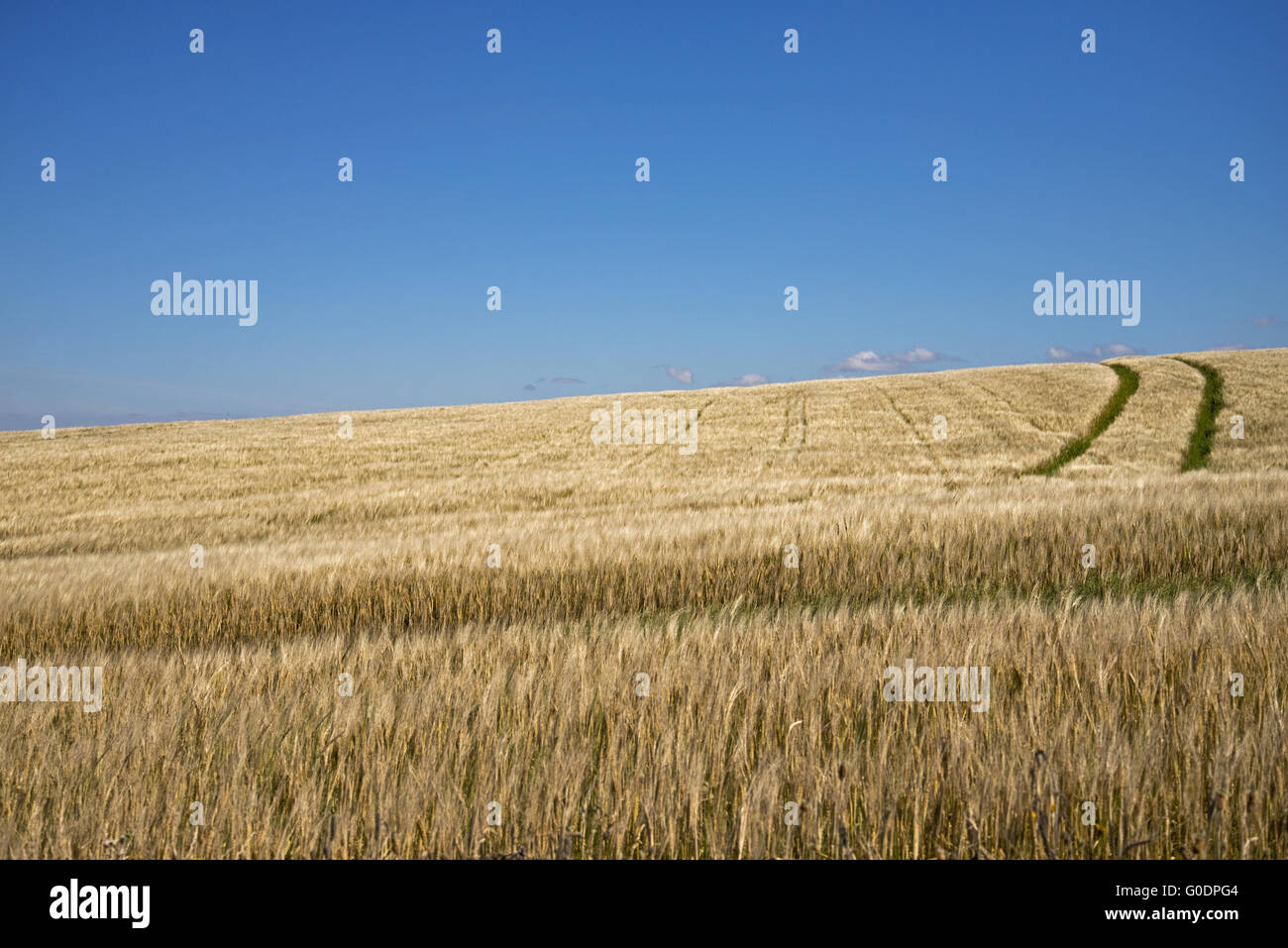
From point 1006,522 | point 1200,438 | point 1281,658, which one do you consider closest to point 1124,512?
point 1006,522

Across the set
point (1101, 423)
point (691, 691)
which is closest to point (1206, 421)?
point (1101, 423)

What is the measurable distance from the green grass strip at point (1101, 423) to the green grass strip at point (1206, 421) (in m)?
2.93

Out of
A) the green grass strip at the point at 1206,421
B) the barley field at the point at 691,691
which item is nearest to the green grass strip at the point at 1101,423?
the green grass strip at the point at 1206,421

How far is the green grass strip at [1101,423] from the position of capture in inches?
814

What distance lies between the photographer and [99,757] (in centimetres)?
254

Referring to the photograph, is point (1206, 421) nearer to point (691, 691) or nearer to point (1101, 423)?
point (1101, 423)

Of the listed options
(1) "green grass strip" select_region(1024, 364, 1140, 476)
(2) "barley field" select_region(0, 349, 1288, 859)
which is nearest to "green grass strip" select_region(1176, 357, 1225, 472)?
(1) "green grass strip" select_region(1024, 364, 1140, 476)

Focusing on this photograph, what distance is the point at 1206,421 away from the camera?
28.2 meters

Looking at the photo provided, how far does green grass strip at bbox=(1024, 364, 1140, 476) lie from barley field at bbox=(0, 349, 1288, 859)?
9.88 metres

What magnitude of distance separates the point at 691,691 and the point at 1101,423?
109ft

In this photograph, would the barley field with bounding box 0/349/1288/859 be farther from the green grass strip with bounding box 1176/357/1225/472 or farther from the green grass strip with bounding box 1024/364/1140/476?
the green grass strip with bounding box 1176/357/1225/472

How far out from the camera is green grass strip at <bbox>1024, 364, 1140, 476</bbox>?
2069cm

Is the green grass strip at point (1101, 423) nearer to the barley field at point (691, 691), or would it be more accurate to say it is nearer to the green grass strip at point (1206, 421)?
the green grass strip at point (1206, 421)
